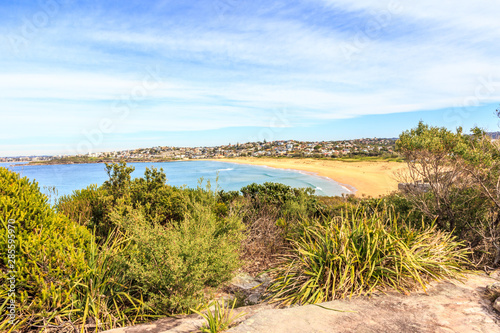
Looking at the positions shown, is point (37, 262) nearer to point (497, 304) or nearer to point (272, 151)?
point (497, 304)

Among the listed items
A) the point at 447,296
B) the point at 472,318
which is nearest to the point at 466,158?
the point at 447,296

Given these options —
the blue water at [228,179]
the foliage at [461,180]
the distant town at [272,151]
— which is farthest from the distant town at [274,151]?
the foliage at [461,180]

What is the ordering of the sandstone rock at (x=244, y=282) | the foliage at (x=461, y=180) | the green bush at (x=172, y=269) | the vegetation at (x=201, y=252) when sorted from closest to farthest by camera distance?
the vegetation at (x=201, y=252) → the green bush at (x=172, y=269) → the sandstone rock at (x=244, y=282) → the foliage at (x=461, y=180)

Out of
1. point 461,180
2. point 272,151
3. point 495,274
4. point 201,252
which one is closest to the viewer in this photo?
point 201,252

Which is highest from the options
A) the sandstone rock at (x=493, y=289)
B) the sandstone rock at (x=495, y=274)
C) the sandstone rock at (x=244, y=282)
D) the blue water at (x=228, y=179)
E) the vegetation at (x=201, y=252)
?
the vegetation at (x=201, y=252)

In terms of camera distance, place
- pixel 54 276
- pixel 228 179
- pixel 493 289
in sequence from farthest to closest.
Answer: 1. pixel 228 179
2. pixel 493 289
3. pixel 54 276

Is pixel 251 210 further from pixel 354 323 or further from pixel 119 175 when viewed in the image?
pixel 354 323

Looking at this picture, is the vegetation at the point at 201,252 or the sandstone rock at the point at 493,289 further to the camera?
the sandstone rock at the point at 493,289

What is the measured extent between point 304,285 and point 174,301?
1.78 m

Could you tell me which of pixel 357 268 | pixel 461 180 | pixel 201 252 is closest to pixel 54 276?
pixel 201 252

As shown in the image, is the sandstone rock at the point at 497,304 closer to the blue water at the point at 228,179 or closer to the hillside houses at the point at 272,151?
the blue water at the point at 228,179

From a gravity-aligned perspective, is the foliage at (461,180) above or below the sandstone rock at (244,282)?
above

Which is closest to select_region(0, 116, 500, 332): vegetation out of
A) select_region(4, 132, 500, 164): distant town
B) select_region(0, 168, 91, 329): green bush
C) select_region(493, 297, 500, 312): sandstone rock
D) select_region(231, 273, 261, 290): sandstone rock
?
select_region(0, 168, 91, 329): green bush

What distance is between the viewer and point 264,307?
3.95 metres
